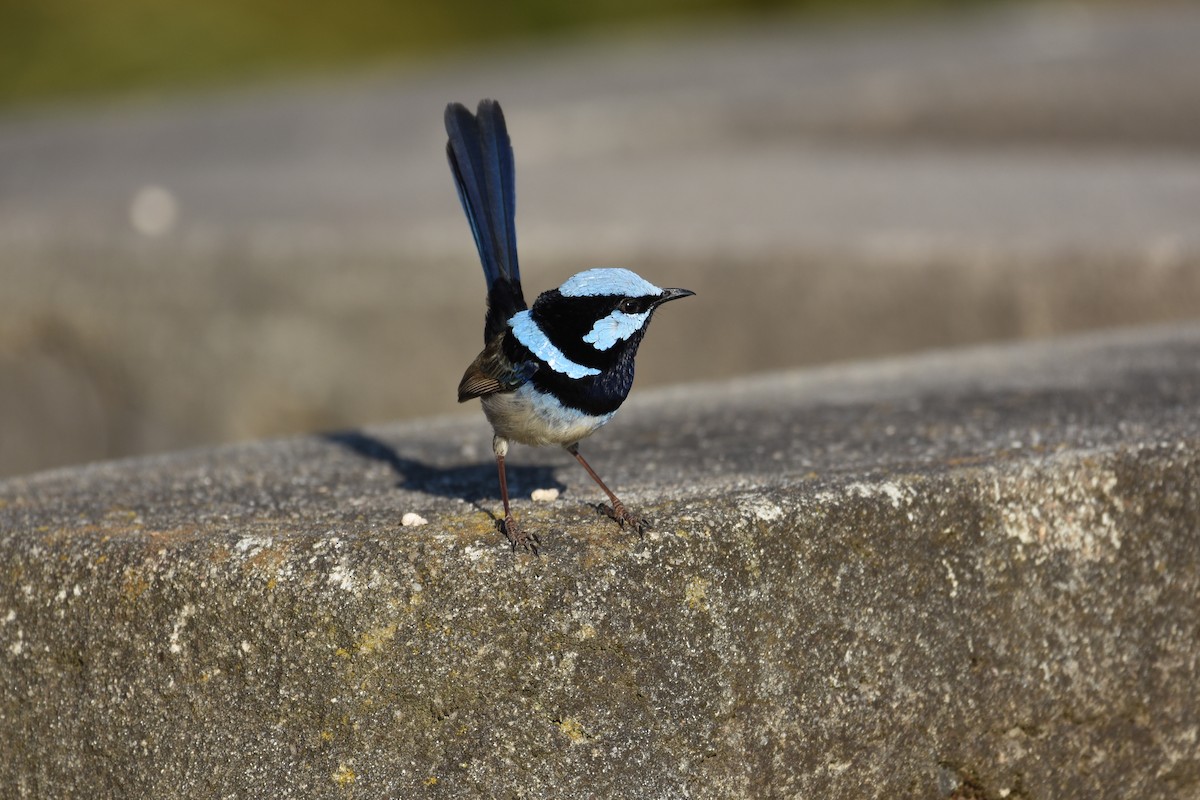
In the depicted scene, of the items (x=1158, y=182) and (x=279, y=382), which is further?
(x=1158, y=182)

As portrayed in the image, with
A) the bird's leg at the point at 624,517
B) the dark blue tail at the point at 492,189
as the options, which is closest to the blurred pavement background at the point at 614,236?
the dark blue tail at the point at 492,189

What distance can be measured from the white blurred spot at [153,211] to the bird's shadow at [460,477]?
3.05 metres

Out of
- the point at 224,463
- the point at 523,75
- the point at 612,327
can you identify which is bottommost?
the point at 224,463

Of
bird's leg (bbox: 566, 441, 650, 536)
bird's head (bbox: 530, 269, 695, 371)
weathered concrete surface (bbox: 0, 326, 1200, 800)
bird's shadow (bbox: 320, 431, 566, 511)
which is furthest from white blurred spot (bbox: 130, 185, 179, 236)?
bird's leg (bbox: 566, 441, 650, 536)

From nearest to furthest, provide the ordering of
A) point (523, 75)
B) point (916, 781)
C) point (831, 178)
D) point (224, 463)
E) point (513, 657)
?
point (513, 657) → point (916, 781) → point (224, 463) → point (831, 178) → point (523, 75)

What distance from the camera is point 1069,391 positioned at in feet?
11.7

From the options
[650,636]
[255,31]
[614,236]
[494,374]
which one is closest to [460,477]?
[494,374]

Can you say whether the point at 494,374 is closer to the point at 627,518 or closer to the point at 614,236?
the point at 627,518

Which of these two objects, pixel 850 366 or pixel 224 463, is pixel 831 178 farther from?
pixel 224 463

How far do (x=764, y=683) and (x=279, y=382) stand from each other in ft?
12.5

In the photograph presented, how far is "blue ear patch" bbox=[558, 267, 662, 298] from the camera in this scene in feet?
8.81

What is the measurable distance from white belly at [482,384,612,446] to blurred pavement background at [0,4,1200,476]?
8.72 feet

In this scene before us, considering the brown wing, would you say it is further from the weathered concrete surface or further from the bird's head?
the weathered concrete surface

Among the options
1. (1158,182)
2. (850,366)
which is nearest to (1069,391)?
A: (850,366)
